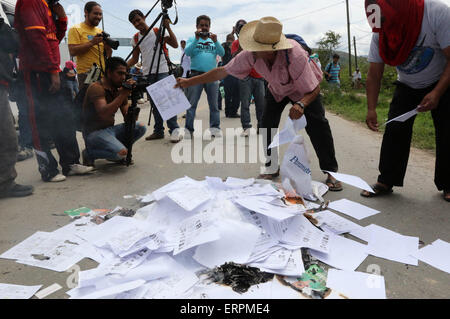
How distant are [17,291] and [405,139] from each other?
9.11 ft

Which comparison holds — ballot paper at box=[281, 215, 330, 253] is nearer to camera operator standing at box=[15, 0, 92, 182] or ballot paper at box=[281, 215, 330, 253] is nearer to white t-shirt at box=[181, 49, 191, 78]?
camera operator standing at box=[15, 0, 92, 182]

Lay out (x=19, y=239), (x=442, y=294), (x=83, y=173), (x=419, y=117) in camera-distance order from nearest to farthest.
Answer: (x=442, y=294)
(x=19, y=239)
(x=83, y=173)
(x=419, y=117)

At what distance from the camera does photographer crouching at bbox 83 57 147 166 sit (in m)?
3.29

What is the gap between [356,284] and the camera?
61.1 inches

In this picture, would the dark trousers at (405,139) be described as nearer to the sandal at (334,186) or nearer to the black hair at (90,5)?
the sandal at (334,186)

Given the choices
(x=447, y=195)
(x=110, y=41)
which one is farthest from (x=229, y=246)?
(x=110, y=41)

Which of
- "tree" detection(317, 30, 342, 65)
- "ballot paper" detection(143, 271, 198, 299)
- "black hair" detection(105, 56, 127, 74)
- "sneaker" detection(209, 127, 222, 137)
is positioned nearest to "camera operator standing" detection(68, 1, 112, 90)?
"black hair" detection(105, 56, 127, 74)

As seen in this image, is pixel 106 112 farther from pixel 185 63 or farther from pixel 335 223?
pixel 185 63

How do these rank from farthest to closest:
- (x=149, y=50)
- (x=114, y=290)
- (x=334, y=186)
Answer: (x=149, y=50) → (x=334, y=186) → (x=114, y=290)

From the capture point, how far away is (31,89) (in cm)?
301

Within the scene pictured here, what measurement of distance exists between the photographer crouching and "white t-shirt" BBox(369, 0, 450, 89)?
92.3 inches
